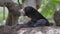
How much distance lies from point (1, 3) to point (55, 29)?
1345mm

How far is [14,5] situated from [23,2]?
3.69 feet

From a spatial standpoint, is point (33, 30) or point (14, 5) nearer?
point (33, 30)

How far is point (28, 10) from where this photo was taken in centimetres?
526

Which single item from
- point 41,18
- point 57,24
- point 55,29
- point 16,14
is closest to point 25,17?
point 41,18

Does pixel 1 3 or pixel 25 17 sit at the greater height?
pixel 1 3

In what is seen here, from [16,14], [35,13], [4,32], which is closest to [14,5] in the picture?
[16,14]

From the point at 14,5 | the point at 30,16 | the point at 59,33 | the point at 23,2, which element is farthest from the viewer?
the point at 30,16

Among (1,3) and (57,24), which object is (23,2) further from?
(57,24)

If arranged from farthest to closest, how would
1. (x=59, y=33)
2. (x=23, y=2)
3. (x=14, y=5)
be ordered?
1. (x=23, y=2)
2. (x=14, y=5)
3. (x=59, y=33)

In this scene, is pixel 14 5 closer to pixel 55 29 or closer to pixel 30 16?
pixel 55 29

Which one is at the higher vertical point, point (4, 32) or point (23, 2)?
point (23, 2)

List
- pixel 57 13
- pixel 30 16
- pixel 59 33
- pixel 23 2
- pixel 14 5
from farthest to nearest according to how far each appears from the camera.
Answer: pixel 30 16 → pixel 23 2 → pixel 14 5 → pixel 57 13 → pixel 59 33

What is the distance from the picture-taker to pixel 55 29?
3.26 m

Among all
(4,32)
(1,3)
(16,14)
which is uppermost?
(1,3)
